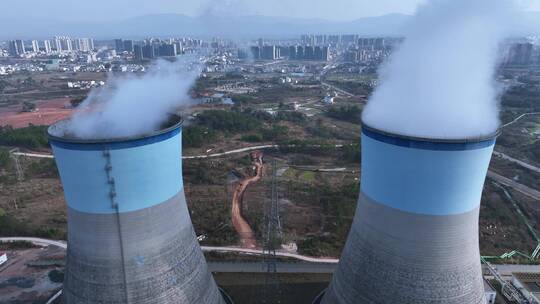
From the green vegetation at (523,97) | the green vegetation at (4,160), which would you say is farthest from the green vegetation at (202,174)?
the green vegetation at (523,97)

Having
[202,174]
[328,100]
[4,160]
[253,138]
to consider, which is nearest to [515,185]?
[253,138]

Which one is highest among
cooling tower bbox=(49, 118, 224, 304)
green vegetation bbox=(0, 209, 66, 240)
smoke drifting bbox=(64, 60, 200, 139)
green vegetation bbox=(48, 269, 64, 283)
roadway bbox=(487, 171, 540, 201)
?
smoke drifting bbox=(64, 60, 200, 139)

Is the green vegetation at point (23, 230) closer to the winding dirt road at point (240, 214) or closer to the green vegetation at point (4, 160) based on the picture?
the winding dirt road at point (240, 214)

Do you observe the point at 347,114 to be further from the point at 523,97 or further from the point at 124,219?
the point at 124,219

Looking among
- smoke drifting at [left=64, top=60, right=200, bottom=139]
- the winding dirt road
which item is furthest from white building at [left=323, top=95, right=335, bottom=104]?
smoke drifting at [left=64, top=60, right=200, bottom=139]

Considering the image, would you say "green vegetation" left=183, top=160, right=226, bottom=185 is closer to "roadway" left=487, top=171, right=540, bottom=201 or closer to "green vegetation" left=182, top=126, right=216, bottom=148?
"green vegetation" left=182, top=126, right=216, bottom=148

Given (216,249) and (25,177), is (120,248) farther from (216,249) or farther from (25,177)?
(25,177)

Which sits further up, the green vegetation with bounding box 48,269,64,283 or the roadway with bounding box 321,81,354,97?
the green vegetation with bounding box 48,269,64,283
